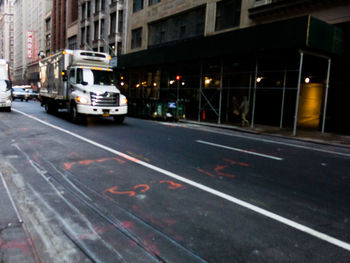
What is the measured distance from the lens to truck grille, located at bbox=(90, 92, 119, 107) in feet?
45.6

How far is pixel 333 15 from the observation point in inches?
579

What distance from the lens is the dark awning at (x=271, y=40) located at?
1277 cm

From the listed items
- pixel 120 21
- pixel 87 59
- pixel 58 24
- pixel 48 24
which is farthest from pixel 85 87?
pixel 48 24

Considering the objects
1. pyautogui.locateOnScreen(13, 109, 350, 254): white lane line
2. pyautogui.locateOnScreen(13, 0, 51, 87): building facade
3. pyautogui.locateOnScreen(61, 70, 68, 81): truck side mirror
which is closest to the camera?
pyautogui.locateOnScreen(13, 109, 350, 254): white lane line

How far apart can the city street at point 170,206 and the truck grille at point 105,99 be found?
19.8 feet

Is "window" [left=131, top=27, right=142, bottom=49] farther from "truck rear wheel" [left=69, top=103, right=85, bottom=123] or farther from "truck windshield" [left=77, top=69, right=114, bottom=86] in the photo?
"truck rear wheel" [left=69, top=103, right=85, bottom=123]

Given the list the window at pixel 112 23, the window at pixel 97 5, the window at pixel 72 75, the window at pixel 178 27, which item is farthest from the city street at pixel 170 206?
the window at pixel 97 5

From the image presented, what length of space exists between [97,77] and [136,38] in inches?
728

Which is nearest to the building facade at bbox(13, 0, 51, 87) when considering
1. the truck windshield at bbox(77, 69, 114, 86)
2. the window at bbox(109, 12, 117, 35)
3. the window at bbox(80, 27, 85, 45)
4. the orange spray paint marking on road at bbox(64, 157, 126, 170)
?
the window at bbox(80, 27, 85, 45)

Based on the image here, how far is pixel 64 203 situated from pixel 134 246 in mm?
1654

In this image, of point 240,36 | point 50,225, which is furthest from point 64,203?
point 240,36

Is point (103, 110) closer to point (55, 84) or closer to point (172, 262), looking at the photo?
point (55, 84)

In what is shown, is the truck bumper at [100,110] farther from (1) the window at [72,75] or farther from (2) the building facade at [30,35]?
(2) the building facade at [30,35]

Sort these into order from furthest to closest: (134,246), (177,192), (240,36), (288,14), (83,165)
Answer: (288,14) < (240,36) < (83,165) < (177,192) < (134,246)
